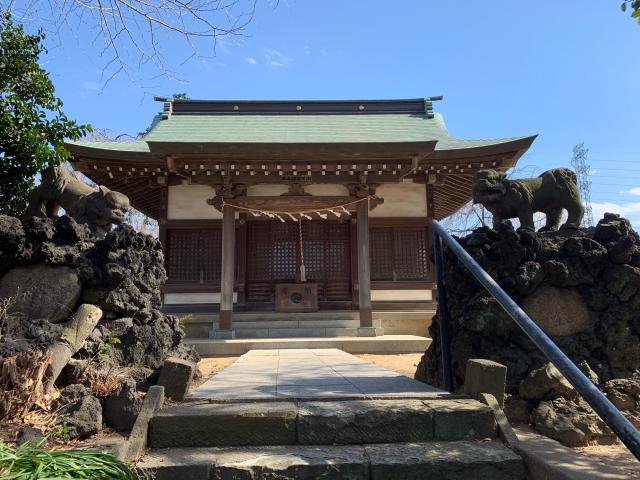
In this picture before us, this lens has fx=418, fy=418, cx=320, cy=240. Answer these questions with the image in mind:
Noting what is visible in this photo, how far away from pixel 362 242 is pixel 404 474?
7.08 m

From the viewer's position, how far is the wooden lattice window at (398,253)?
407 inches

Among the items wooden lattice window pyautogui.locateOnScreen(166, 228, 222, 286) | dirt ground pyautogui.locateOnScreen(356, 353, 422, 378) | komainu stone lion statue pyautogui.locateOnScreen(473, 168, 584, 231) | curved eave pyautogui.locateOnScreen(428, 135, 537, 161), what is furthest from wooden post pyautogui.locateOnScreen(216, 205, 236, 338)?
komainu stone lion statue pyautogui.locateOnScreen(473, 168, 584, 231)

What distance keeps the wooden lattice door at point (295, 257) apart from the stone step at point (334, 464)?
8.13 metres

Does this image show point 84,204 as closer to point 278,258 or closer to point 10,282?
point 10,282

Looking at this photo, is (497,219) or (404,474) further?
(497,219)

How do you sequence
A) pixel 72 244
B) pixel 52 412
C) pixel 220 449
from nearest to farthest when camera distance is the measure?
pixel 220 449
pixel 52 412
pixel 72 244

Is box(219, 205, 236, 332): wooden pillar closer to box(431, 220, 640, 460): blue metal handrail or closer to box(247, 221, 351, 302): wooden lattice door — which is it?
box(247, 221, 351, 302): wooden lattice door

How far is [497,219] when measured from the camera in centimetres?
469

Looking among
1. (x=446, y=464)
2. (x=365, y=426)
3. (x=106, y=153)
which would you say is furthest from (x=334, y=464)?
(x=106, y=153)

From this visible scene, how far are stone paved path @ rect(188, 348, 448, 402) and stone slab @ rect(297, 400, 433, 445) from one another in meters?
0.36

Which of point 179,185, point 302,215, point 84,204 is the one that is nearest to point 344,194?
point 302,215

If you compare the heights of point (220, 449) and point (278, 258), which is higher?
point (278, 258)

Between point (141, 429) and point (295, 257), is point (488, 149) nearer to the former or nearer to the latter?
Result: point (295, 257)

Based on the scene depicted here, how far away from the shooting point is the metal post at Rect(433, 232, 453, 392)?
10.8 feet
